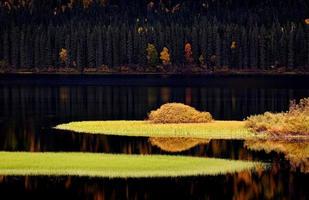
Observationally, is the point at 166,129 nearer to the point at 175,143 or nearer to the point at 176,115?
the point at 176,115

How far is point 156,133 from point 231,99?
157 ft

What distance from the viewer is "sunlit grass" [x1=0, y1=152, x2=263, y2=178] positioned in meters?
44.2

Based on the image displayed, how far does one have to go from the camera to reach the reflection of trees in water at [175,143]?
5425 cm

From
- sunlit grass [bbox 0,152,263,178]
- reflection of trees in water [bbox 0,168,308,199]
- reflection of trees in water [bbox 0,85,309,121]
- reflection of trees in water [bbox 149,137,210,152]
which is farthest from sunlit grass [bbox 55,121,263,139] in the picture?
reflection of trees in water [bbox 0,168,308,199]

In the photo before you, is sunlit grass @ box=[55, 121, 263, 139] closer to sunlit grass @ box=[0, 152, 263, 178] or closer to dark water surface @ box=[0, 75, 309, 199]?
dark water surface @ box=[0, 75, 309, 199]

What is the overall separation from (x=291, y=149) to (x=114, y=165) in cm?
1124

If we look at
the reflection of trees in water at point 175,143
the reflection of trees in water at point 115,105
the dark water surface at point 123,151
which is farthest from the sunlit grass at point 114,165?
the reflection of trees in water at point 115,105

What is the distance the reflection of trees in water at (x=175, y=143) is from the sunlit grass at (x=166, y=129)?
1809 mm

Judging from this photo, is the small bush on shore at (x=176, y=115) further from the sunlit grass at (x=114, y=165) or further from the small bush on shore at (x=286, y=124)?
the sunlit grass at (x=114, y=165)

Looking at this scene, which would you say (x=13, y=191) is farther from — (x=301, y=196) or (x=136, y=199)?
(x=301, y=196)

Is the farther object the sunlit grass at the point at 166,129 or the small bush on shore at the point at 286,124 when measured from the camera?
the sunlit grass at the point at 166,129

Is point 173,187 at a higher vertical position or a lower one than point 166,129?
higher

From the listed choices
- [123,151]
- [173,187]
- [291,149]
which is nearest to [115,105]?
[123,151]

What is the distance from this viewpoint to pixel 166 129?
6531cm
